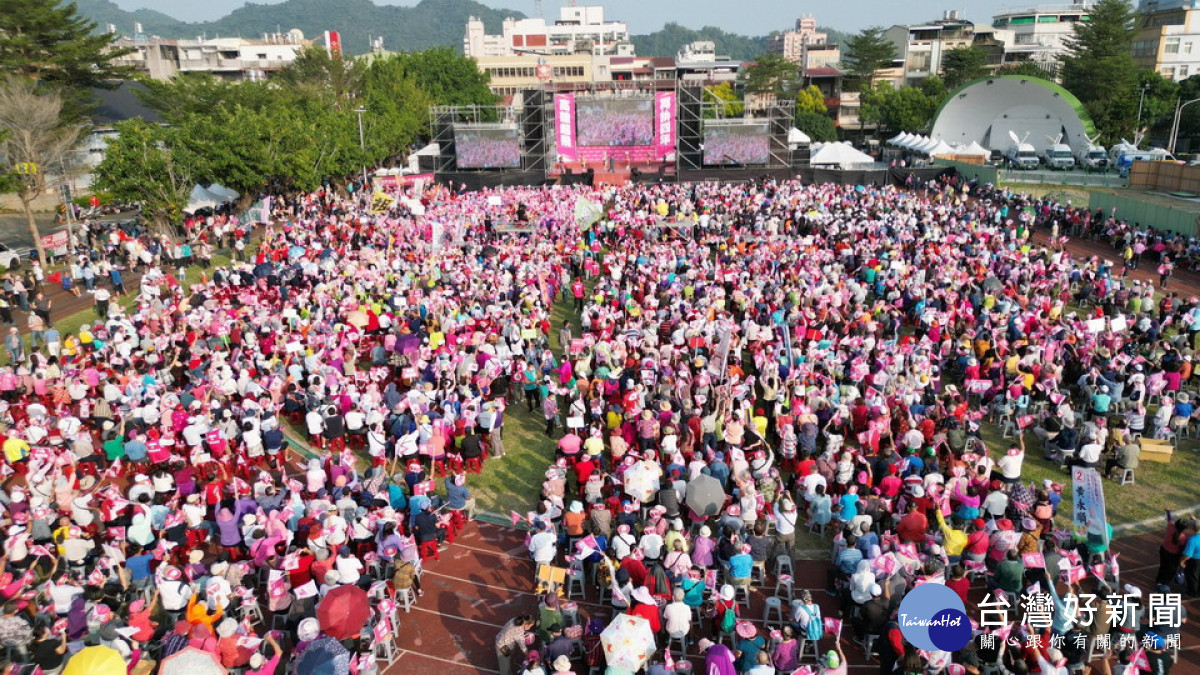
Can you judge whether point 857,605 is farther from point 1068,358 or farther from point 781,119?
point 781,119

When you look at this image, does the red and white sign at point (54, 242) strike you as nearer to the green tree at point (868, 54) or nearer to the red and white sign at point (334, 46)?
the red and white sign at point (334, 46)

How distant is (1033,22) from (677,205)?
336 feet

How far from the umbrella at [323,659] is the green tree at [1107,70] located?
70.5 meters

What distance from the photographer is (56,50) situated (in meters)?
39.8

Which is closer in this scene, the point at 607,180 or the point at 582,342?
the point at 582,342

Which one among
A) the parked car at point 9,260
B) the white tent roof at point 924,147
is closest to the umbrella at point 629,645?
the parked car at point 9,260

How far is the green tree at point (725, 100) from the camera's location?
8388cm

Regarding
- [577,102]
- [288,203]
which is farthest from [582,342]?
[577,102]

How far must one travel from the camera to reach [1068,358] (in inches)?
614

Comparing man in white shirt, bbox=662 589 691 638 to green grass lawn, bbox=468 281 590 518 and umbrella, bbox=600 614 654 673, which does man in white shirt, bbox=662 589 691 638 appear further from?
green grass lawn, bbox=468 281 590 518

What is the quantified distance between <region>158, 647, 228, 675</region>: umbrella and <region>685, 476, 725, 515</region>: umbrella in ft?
19.3

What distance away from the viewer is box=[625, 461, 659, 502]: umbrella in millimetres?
10844

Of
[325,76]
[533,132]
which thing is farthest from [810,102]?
[325,76]

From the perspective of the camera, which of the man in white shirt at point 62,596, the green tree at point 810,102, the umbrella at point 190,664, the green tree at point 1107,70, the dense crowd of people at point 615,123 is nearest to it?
the umbrella at point 190,664
